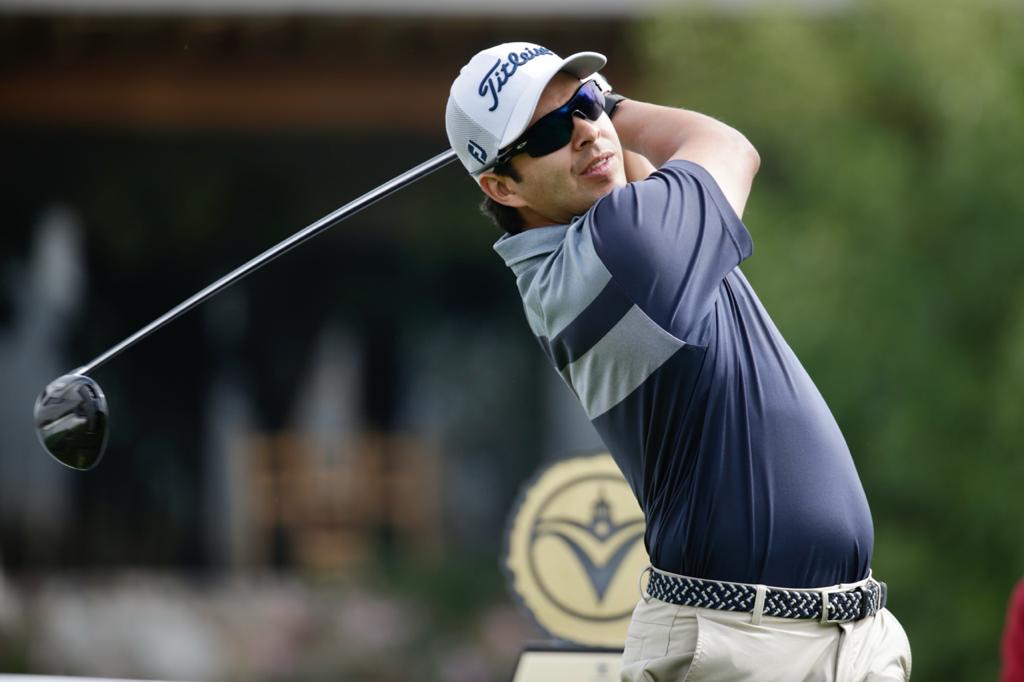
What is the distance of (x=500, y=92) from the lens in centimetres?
188

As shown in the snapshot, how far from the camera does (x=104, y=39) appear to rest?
22.0 ft

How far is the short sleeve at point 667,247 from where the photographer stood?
176cm

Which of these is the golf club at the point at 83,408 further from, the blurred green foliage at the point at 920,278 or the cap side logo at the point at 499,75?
the blurred green foliage at the point at 920,278

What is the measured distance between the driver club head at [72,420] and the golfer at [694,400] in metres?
0.73

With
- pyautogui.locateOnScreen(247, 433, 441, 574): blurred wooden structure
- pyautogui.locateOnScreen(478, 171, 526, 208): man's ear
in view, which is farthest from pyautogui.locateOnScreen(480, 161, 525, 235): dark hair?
pyautogui.locateOnScreen(247, 433, 441, 574): blurred wooden structure

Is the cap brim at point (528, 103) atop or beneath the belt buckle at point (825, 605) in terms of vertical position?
atop

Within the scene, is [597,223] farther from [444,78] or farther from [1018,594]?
[444,78]

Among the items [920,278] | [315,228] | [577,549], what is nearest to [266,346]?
[920,278]

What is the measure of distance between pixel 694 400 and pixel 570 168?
35 centimetres

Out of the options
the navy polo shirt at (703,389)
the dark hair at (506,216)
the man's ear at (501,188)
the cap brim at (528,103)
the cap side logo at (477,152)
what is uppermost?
the cap brim at (528,103)

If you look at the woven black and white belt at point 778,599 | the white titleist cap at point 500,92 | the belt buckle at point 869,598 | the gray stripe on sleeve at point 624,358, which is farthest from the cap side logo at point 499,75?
the belt buckle at point 869,598

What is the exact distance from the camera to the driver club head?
221cm

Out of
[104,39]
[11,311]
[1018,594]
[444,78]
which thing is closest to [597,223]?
[1018,594]

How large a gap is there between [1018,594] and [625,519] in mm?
1064
